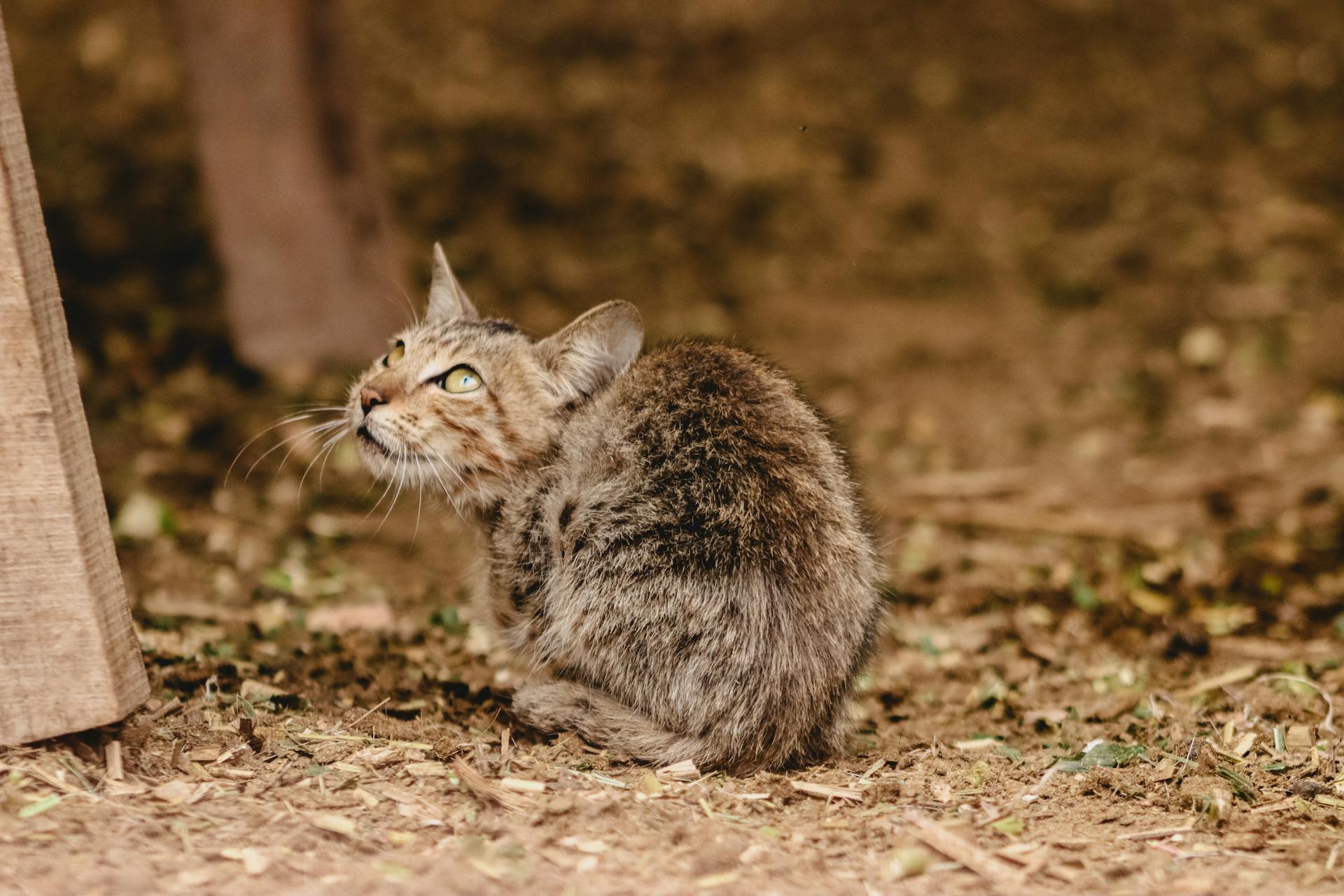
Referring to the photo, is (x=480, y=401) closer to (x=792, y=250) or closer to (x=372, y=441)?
(x=372, y=441)

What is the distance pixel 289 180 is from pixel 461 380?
139 inches

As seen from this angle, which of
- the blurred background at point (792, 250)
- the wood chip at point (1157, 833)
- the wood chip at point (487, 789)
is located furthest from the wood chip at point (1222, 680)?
the wood chip at point (487, 789)

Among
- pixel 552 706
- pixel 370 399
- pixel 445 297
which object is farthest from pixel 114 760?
pixel 445 297

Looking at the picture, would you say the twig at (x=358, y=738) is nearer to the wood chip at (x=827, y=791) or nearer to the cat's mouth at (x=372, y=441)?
the cat's mouth at (x=372, y=441)

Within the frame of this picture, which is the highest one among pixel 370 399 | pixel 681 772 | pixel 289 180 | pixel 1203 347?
pixel 289 180

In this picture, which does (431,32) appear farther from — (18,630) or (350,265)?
(18,630)

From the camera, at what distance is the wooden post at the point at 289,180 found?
22.7ft

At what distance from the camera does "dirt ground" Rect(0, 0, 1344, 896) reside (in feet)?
10.8

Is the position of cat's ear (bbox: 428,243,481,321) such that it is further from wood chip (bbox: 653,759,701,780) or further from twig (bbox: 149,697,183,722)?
wood chip (bbox: 653,759,701,780)

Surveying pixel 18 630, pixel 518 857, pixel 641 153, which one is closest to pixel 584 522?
pixel 518 857

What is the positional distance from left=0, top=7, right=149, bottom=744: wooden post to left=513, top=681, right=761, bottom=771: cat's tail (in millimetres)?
1084

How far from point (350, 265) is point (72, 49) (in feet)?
17.2

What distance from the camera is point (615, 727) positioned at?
3689 mm

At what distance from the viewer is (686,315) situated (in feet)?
28.5
